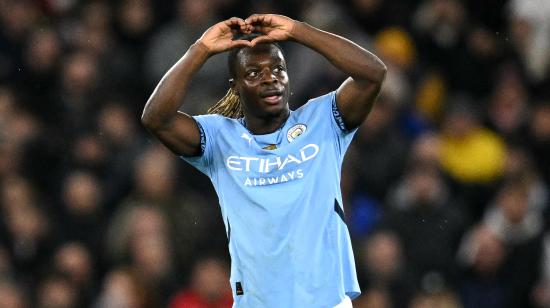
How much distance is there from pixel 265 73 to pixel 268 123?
0.25 meters

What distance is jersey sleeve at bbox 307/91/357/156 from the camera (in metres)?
5.57

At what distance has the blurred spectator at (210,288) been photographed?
9055 mm

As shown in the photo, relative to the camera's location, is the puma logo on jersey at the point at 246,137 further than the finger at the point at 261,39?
Yes

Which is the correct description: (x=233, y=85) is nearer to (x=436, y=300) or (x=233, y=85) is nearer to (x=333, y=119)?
(x=333, y=119)

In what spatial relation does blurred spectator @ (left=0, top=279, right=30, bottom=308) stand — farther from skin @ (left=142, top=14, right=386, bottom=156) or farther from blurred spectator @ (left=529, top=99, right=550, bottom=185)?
skin @ (left=142, top=14, right=386, bottom=156)

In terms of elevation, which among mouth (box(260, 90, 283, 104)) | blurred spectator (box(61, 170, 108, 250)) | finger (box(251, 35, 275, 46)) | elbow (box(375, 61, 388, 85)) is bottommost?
blurred spectator (box(61, 170, 108, 250))

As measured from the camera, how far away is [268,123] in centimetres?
559

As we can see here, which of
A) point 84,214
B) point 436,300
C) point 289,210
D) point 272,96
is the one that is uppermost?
point 272,96

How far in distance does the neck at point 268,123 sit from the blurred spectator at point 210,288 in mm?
3529

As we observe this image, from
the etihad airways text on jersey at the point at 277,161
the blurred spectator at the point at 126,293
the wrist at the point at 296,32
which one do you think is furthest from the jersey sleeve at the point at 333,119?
the blurred spectator at the point at 126,293

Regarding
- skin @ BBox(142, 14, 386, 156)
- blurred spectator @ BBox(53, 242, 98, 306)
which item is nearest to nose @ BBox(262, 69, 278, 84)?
skin @ BBox(142, 14, 386, 156)

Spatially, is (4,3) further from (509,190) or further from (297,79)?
(509,190)

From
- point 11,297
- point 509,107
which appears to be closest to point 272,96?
point 11,297

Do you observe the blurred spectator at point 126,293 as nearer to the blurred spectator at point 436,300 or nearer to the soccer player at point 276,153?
the blurred spectator at point 436,300
